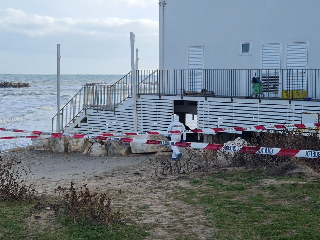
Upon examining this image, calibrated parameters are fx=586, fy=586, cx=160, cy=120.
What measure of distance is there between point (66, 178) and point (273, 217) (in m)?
7.09

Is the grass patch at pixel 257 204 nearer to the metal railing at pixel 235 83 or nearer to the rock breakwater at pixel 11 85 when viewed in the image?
the metal railing at pixel 235 83

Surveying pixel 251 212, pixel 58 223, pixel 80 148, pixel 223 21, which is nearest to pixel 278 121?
pixel 223 21

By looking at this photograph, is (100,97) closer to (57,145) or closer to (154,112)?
(154,112)

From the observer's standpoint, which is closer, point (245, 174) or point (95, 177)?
point (245, 174)

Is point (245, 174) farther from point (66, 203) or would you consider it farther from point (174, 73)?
point (174, 73)

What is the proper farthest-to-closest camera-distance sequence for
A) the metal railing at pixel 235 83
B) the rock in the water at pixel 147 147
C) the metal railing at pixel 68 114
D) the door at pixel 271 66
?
the metal railing at pixel 68 114 < the door at pixel 271 66 < the metal railing at pixel 235 83 < the rock in the water at pixel 147 147

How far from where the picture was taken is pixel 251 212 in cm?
919

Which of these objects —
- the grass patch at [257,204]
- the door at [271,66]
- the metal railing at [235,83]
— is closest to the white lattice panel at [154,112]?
the metal railing at [235,83]

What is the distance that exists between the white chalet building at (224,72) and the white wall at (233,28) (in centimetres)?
3

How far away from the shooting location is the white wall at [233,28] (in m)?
20.0

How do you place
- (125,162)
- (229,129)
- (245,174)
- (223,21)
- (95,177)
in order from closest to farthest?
(245,174)
(95,177)
(125,162)
(229,129)
(223,21)

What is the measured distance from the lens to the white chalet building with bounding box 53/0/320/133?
19797 mm

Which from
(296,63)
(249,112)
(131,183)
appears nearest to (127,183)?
(131,183)

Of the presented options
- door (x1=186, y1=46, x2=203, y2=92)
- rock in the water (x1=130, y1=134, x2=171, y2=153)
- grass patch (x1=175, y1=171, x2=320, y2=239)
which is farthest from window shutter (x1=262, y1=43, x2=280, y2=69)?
grass patch (x1=175, y1=171, x2=320, y2=239)
